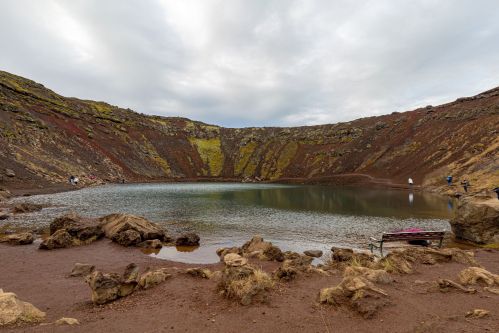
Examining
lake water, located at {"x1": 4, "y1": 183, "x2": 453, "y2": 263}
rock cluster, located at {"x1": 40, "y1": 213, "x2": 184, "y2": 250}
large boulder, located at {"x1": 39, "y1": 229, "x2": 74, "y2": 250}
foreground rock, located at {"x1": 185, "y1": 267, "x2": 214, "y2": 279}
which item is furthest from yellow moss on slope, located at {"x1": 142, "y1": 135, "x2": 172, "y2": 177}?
foreground rock, located at {"x1": 185, "y1": 267, "x2": 214, "y2": 279}

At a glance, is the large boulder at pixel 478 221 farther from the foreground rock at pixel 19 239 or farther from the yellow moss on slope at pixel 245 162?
the yellow moss on slope at pixel 245 162

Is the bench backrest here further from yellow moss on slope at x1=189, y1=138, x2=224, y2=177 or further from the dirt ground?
yellow moss on slope at x1=189, y1=138, x2=224, y2=177

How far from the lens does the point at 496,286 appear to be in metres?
12.5

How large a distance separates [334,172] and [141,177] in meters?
78.3

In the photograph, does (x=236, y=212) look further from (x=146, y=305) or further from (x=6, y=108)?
(x=6, y=108)

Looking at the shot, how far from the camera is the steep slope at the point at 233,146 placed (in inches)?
3086

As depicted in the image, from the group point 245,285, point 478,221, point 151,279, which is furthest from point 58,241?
point 478,221

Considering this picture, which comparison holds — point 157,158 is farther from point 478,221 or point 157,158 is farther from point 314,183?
point 478,221

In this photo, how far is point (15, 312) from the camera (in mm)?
9961

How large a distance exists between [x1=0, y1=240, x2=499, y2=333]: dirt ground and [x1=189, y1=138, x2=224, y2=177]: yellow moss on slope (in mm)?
134657

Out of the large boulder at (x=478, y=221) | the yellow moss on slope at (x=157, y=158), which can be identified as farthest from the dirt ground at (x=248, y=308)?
the yellow moss on slope at (x=157, y=158)

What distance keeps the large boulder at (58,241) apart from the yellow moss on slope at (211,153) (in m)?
124

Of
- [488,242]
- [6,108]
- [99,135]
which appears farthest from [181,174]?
[488,242]

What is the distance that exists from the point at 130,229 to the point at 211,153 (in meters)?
137
